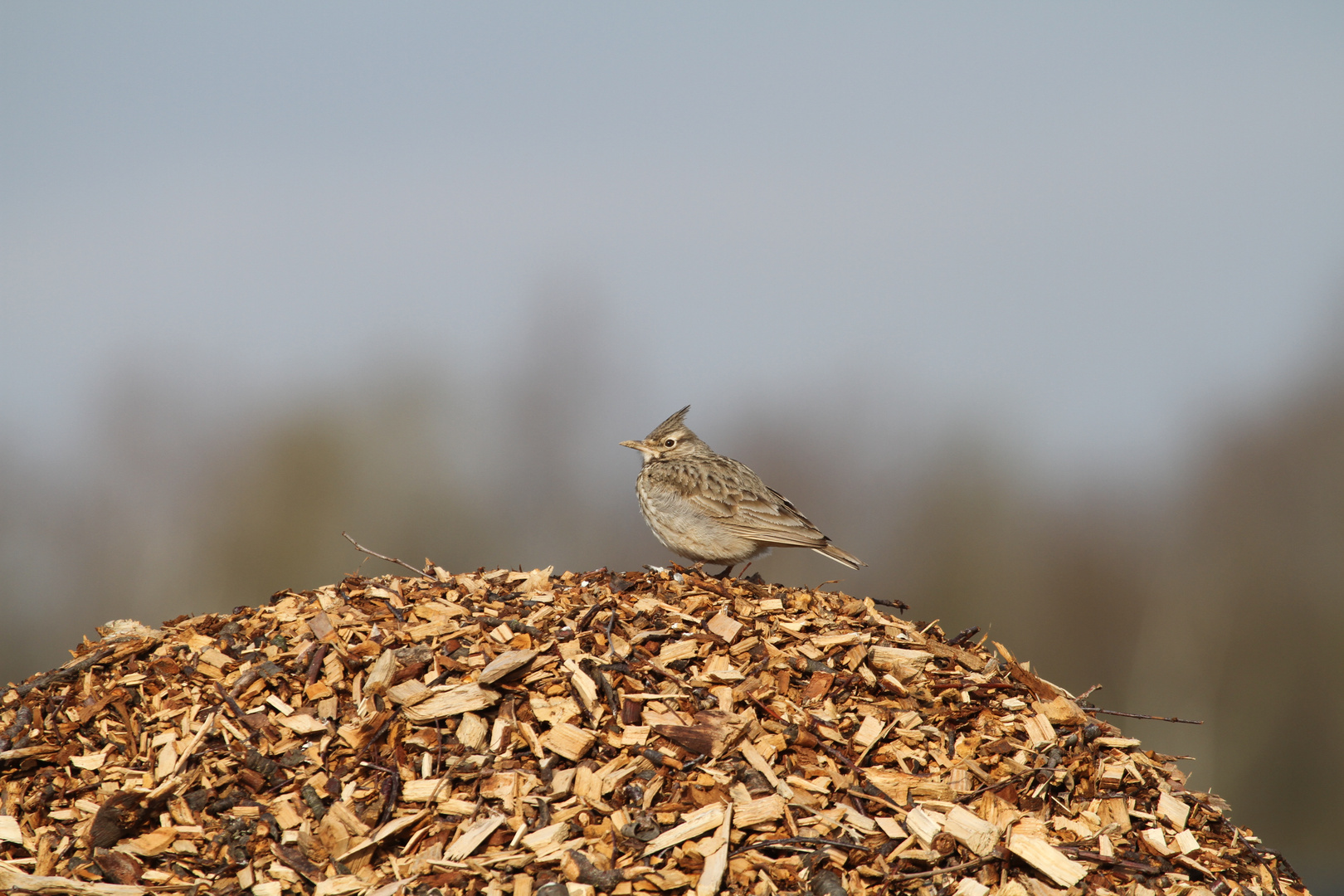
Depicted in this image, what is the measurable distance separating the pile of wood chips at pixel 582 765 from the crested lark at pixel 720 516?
2.13 meters

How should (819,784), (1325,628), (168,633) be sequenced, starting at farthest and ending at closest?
(1325,628)
(168,633)
(819,784)

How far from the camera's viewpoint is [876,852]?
456cm

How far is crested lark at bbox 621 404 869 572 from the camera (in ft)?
28.4

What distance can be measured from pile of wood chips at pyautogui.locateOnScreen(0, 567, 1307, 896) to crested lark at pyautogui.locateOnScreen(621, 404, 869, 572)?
213cm

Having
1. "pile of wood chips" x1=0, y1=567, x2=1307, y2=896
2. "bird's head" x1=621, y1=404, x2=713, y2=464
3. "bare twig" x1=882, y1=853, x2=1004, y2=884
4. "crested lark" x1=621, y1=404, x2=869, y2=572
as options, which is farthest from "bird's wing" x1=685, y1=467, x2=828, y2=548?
"bare twig" x1=882, y1=853, x2=1004, y2=884

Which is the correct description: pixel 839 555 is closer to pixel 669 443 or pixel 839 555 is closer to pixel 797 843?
pixel 669 443

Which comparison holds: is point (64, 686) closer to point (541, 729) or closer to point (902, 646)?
point (541, 729)

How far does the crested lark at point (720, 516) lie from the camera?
8.66 metres

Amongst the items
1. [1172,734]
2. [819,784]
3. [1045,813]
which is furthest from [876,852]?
[1172,734]

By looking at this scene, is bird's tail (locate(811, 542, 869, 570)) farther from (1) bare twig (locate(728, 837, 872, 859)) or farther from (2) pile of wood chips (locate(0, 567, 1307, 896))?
(1) bare twig (locate(728, 837, 872, 859))

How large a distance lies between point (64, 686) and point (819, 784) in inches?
194

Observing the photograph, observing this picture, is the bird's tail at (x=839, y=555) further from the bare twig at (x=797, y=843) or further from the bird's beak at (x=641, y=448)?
the bare twig at (x=797, y=843)

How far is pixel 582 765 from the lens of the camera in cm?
491

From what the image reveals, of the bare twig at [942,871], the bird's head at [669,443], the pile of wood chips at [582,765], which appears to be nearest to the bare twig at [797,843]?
the pile of wood chips at [582,765]
